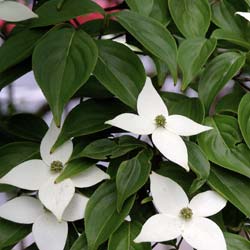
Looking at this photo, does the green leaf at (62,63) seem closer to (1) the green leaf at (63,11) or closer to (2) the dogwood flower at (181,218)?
(1) the green leaf at (63,11)

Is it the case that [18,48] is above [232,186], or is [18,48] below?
above

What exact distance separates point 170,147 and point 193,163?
3cm

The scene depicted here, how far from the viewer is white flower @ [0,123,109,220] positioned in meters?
0.50

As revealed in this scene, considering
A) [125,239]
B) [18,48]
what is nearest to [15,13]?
[18,48]

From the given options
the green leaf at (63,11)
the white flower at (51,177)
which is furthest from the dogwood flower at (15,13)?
the white flower at (51,177)

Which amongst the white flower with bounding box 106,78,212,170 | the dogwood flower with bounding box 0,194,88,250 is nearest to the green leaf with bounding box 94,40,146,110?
the white flower with bounding box 106,78,212,170

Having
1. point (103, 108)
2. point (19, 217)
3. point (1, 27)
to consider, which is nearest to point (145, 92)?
point (103, 108)

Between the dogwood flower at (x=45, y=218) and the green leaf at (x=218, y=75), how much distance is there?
164 millimetres

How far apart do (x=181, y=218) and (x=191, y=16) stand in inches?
8.3

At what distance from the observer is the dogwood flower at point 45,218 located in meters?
0.51

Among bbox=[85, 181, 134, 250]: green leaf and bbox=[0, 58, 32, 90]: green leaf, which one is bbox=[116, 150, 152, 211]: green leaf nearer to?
bbox=[85, 181, 134, 250]: green leaf

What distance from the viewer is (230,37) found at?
0.56 metres

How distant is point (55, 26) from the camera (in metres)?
0.56

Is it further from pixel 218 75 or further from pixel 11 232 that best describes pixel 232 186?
pixel 11 232
